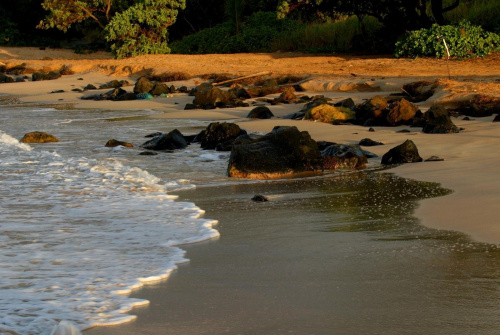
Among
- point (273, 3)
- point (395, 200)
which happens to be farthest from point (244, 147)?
point (273, 3)

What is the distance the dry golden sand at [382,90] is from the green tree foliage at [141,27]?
48.7 inches

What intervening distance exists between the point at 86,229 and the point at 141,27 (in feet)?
80.2

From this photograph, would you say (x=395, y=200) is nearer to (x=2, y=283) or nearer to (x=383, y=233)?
(x=383, y=233)

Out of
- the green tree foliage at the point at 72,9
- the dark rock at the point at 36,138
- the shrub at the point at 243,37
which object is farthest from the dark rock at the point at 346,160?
the green tree foliage at the point at 72,9

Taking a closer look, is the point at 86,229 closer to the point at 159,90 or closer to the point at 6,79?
the point at 159,90

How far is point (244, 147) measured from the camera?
7855 mm

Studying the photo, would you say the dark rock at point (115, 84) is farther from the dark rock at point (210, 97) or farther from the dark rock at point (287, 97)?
the dark rock at point (287, 97)

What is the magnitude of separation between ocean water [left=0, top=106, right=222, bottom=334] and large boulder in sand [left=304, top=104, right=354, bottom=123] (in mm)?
3136

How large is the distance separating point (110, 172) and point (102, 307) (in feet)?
14.8

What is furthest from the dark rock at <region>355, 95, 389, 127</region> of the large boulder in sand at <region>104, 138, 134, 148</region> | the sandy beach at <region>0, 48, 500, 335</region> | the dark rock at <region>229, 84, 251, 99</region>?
the dark rock at <region>229, 84, 251, 99</region>

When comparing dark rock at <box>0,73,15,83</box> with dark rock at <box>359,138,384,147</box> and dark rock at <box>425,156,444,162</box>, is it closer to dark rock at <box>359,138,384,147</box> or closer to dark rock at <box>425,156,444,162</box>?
dark rock at <box>359,138,384,147</box>

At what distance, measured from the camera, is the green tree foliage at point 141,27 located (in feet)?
90.2

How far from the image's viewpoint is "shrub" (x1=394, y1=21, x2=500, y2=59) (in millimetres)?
19203

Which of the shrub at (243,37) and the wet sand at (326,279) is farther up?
the shrub at (243,37)
